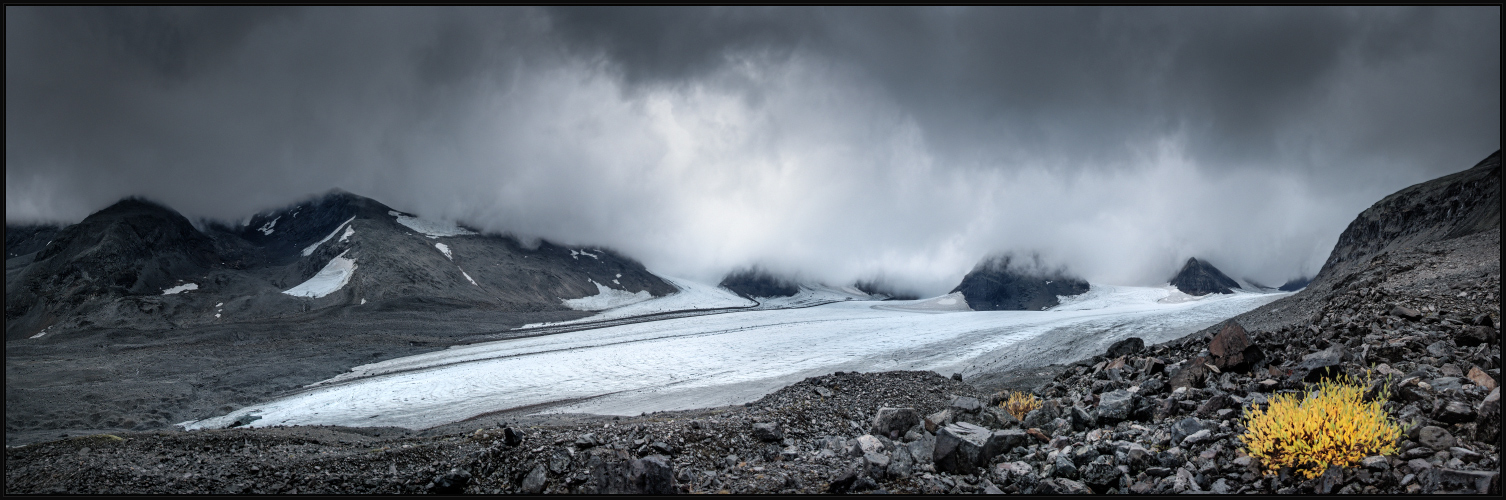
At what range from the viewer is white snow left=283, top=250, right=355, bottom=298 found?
86.7m

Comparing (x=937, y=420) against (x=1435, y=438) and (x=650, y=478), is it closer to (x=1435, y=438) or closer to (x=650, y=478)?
(x=650, y=478)

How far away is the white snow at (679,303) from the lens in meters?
99.4

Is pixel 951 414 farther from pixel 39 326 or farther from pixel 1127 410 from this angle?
pixel 39 326

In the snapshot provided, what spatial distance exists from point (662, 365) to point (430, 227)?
128707mm

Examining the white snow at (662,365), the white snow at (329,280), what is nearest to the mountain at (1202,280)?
the white snow at (662,365)

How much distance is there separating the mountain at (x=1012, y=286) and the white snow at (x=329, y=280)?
141 metres

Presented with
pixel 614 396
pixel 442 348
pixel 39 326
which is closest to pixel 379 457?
pixel 614 396

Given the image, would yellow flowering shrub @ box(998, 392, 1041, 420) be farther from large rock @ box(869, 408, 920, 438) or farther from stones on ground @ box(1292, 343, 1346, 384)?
stones on ground @ box(1292, 343, 1346, 384)

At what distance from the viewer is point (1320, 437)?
5.29 meters

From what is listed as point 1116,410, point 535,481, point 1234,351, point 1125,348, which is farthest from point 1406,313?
point 535,481

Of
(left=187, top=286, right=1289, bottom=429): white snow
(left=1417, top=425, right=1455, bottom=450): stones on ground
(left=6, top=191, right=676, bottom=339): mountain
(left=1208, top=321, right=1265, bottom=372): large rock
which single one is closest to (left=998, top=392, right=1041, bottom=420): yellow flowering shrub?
(left=1208, top=321, right=1265, bottom=372): large rock

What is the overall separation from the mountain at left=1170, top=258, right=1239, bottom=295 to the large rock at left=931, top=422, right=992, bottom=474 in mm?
150901

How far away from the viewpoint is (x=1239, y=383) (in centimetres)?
930

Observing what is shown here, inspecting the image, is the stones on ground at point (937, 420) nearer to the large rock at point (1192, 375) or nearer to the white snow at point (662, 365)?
the large rock at point (1192, 375)
